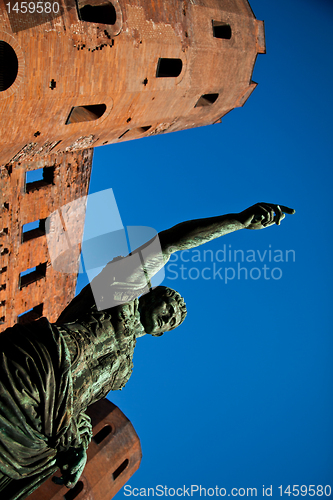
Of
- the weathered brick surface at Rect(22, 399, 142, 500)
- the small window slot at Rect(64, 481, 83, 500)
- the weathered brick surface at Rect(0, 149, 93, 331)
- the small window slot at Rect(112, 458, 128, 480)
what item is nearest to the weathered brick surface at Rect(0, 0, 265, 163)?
the weathered brick surface at Rect(0, 149, 93, 331)

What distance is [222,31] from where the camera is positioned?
995 centimetres

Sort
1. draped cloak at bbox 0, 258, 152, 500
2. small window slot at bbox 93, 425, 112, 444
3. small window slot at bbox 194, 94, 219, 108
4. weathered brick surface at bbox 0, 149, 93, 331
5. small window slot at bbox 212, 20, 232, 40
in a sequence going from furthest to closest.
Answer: small window slot at bbox 93, 425, 112, 444 → small window slot at bbox 194, 94, 219, 108 → small window slot at bbox 212, 20, 232, 40 → weathered brick surface at bbox 0, 149, 93, 331 → draped cloak at bbox 0, 258, 152, 500

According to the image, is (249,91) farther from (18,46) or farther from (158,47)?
(18,46)

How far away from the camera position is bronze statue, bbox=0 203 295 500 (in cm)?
284

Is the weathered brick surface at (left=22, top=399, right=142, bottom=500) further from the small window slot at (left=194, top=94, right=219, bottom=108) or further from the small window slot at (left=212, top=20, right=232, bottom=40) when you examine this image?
the small window slot at (left=212, top=20, right=232, bottom=40)

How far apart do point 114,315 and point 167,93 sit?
6.25m

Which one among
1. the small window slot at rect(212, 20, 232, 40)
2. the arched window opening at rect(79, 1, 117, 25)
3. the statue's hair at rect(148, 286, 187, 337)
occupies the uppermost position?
the small window slot at rect(212, 20, 232, 40)

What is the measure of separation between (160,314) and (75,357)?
3.16 feet

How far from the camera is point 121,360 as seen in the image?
393 cm

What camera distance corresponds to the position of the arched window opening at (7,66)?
5363 millimetres

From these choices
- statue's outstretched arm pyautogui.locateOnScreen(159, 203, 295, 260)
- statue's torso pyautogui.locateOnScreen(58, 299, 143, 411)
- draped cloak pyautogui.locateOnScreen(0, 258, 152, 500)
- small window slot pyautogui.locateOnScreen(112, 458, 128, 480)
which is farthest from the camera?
small window slot pyautogui.locateOnScreen(112, 458, 128, 480)

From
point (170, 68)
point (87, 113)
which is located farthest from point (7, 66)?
point (170, 68)

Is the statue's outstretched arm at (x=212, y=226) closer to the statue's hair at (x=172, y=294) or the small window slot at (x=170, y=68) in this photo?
the statue's hair at (x=172, y=294)

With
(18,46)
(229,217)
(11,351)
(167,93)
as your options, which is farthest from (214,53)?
(11,351)
